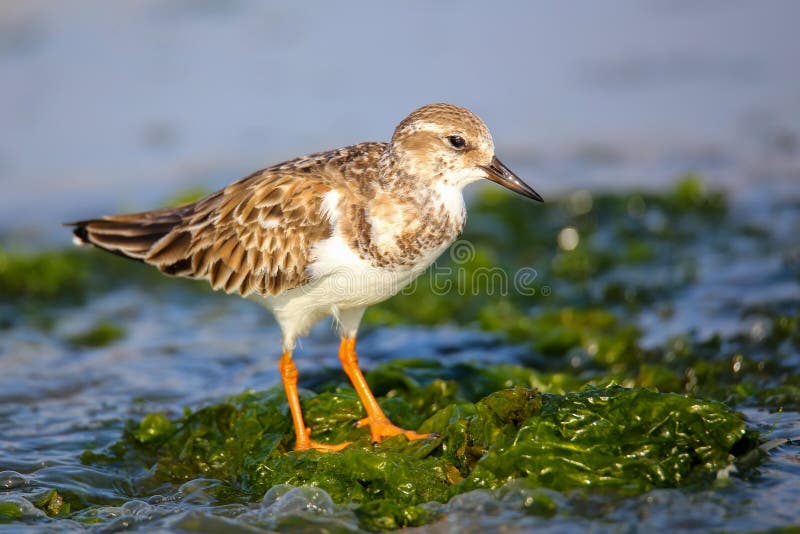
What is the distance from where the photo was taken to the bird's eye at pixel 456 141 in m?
4.97

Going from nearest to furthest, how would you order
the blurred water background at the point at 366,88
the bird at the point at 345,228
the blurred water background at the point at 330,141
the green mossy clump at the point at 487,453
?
the green mossy clump at the point at 487,453
the bird at the point at 345,228
the blurred water background at the point at 330,141
the blurred water background at the point at 366,88

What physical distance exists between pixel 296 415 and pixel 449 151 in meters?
1.68

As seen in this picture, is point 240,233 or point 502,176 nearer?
point 502,176

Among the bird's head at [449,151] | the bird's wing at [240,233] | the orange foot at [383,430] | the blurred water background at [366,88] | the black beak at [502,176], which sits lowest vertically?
the orange foot at [383,430]

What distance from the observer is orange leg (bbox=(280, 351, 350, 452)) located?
16.9 ft

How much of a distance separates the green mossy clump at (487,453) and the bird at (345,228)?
27cm

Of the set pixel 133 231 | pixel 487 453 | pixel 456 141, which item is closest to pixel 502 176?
pixel 456 141

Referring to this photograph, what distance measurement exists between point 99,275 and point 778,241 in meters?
5.95

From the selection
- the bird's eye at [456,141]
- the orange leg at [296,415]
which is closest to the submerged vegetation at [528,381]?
the orange leg at [296,415]

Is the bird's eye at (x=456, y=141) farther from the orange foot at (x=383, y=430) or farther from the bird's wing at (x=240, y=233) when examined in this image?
the orange foot at (x=383, y=430)

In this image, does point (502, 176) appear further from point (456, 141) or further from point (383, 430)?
point (383, 430)

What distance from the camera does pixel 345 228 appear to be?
4977mm

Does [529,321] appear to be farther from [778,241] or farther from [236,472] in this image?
[236,472]

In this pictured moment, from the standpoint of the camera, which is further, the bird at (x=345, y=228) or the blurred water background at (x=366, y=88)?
the blurred water background at (x=366, y=88)
